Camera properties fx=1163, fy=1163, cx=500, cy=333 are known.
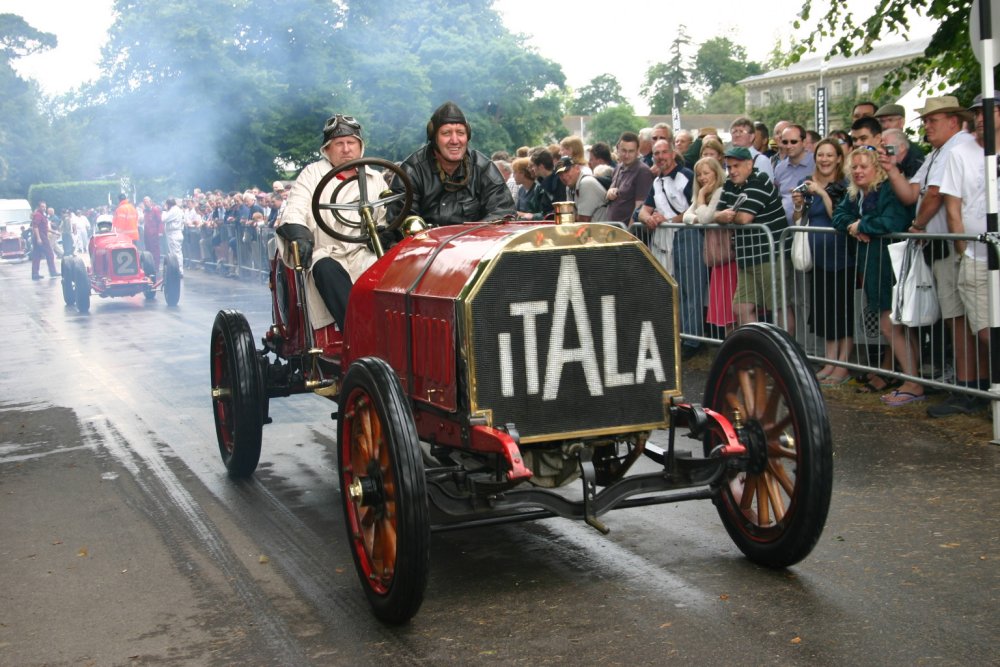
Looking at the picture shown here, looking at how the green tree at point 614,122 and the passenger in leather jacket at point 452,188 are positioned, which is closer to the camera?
the passenger in leather jacket at point 452,188

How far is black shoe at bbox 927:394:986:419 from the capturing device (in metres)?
7.07

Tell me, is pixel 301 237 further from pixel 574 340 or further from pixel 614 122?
pixel 614 122

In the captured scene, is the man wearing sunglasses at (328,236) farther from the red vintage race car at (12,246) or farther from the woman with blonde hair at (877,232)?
the red vintage race car at (12,246)

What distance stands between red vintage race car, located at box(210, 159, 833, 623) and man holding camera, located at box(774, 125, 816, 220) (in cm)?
502

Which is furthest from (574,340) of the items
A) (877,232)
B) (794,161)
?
(794,161)

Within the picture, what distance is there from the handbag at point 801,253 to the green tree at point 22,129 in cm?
6470

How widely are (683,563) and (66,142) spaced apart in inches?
2814

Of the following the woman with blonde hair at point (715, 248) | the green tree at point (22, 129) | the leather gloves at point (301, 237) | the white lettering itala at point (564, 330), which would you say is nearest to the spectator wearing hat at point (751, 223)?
the woman with blonde hair at point (715, 248)

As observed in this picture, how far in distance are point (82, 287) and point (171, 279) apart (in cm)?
131

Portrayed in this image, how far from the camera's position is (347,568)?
15.9ft

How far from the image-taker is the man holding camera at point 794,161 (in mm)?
9406

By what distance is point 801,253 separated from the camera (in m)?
8.32

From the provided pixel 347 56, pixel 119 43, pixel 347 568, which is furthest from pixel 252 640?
pixel 119 43

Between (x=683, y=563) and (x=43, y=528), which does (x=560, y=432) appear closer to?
(x=683, y=563)
